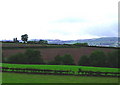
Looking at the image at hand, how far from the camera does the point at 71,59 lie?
23.5 meters

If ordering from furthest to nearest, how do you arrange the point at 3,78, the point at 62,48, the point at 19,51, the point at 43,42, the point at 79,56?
1. the point at 43,42
2. the point at 62,48
3. the point at 79,56
4. the point at 19,51
5. the point at 3,78

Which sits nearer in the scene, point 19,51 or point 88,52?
point 19,51

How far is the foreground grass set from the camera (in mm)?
19906

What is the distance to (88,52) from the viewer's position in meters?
23.5

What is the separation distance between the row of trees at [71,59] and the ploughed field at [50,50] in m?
0.51

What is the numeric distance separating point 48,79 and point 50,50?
4792mm

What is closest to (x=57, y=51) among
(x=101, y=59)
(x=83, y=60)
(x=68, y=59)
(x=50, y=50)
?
(x=50, y=50)

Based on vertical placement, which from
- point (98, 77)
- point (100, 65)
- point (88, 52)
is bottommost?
point (98, 77)

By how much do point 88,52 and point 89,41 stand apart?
6.06 m

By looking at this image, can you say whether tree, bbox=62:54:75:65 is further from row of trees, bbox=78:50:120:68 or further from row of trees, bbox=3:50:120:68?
row of trees, bbox=78:50:120:68

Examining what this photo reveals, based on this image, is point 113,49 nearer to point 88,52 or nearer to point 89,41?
point 88,52

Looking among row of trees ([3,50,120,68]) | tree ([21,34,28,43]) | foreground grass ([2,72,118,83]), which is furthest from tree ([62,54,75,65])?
tree ([21,34,28,43])

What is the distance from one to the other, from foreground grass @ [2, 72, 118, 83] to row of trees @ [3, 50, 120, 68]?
5.69 feet

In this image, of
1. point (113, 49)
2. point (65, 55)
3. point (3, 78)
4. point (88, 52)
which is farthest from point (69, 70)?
point (3, 78)
